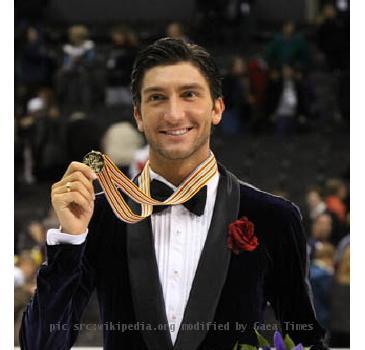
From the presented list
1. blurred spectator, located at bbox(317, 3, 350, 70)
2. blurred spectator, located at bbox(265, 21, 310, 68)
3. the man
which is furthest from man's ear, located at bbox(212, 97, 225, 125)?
blurred spectator, located at bbox(265, 21, 310, 68)

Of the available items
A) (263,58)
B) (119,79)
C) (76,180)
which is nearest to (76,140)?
(119,79)

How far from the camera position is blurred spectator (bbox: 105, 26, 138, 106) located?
129 inches

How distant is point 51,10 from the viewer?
3.91 metres

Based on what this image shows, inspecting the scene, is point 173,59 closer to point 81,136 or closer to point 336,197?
point 81,136

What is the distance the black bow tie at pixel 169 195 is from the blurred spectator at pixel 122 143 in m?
0.14

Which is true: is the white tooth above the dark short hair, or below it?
below

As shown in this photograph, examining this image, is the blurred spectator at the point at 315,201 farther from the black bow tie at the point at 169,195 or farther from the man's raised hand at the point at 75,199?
the man's raised hand at the point at 75,199

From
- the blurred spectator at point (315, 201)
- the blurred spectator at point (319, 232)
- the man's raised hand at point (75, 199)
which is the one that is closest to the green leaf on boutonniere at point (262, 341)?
the man's raised hand at point (75, 199)

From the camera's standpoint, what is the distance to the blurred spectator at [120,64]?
3.28m

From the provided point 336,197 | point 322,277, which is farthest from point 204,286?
point 336,197

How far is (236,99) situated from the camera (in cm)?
344

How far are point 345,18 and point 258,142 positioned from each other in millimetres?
728

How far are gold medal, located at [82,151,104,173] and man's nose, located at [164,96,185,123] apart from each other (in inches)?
8.4

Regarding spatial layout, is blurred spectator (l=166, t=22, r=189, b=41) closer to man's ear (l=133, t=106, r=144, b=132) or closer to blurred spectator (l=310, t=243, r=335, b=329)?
man's ear (l=133, t=106, r=144, b=132)
